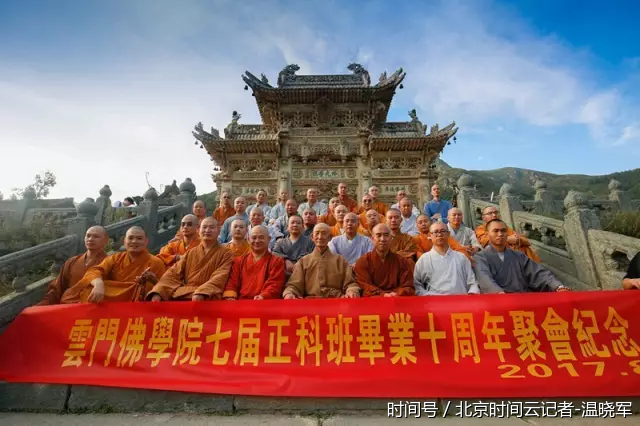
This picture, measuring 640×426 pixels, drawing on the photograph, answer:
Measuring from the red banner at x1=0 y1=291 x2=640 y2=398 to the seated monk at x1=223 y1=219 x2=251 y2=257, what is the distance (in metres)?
1.37

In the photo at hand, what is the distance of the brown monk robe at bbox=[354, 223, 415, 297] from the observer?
345 centimetres

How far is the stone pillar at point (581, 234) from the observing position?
14.6 feet

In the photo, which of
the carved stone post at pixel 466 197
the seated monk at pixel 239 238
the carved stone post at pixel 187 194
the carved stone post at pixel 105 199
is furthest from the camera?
the carved stone post at pixel 105 199

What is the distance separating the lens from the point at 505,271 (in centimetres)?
362

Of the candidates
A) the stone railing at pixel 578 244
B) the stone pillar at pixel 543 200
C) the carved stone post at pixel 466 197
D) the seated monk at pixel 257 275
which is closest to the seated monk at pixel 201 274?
the seated monk at pixel 257 275

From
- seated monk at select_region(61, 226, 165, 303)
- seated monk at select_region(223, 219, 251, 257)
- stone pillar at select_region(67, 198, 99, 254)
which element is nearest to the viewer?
seated monk at select_region(61, 226, 165, 303)

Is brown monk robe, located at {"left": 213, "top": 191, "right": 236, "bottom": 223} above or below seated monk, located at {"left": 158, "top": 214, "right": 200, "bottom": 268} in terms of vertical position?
above

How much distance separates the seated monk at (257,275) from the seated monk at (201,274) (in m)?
0.11

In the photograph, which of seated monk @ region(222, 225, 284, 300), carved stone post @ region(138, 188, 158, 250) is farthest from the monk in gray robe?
carved stone post @ region(138, 188, 158, 250)

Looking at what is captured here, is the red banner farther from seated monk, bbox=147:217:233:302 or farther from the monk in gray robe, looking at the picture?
the monk in gray robe

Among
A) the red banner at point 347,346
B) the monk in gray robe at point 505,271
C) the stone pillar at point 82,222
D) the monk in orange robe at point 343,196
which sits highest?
the monk in orange robe at point 343,196

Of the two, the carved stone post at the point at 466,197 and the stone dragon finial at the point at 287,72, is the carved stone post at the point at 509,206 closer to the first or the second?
the carved stone post at the point at 466,197

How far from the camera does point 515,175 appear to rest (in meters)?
52.8

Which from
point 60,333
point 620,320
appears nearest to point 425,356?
point 620,320
